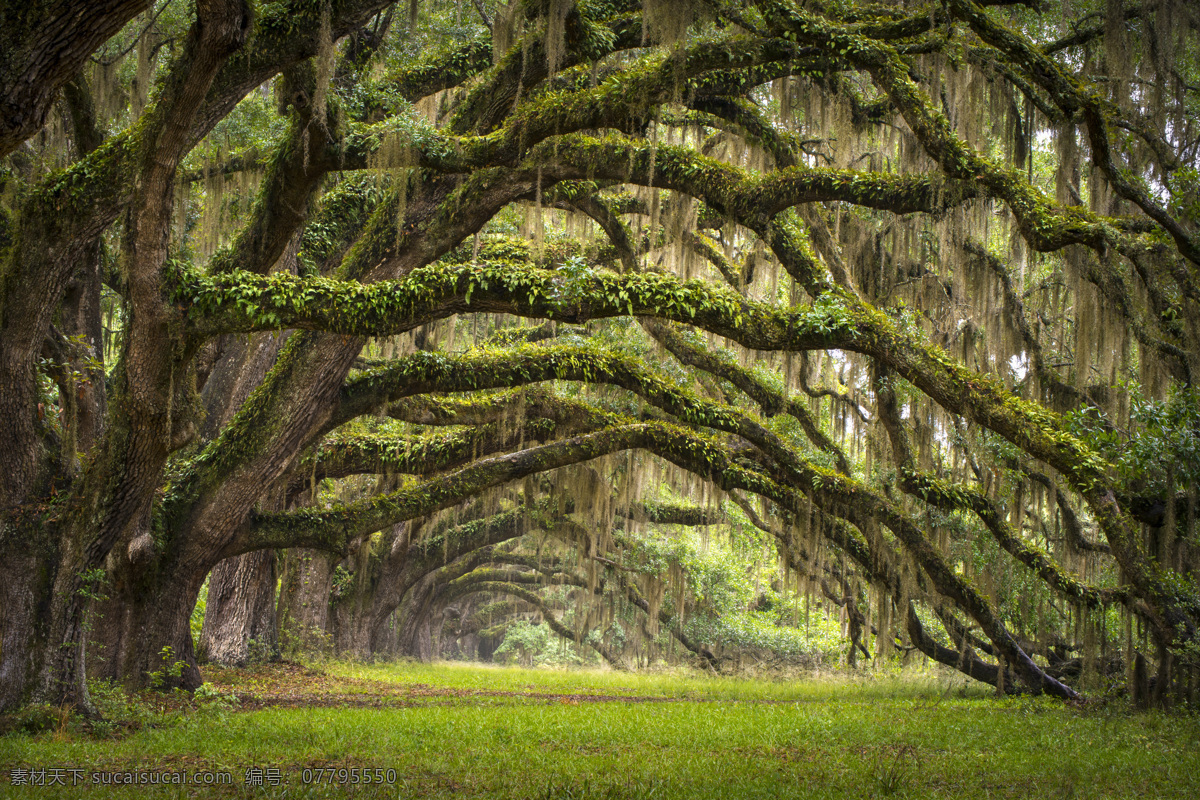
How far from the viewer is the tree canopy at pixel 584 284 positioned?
267 inches

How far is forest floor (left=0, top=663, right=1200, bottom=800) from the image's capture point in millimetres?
4949

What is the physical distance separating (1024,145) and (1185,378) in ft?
10.1

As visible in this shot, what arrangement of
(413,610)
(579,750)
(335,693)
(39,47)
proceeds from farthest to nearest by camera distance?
1. (413,610)
2. (335,693)
3. (579,750)
4. (39,47)

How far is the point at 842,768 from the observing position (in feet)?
19.2

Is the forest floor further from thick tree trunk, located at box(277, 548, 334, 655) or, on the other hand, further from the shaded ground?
thick tree trunk, located at box(277, 548, 334, 655)

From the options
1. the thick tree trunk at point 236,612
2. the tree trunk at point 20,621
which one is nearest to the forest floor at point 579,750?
the tree trunk at point 20,621

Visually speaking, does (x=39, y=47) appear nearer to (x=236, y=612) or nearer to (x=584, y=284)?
(x=584, y=284)

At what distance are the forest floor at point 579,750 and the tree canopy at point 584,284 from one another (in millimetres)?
1097

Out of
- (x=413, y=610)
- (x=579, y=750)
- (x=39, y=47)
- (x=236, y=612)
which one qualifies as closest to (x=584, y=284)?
(x=579, y=750)

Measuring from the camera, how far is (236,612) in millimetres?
13406

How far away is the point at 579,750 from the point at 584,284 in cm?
368

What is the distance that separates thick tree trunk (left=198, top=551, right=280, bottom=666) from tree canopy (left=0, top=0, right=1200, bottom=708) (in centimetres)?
10

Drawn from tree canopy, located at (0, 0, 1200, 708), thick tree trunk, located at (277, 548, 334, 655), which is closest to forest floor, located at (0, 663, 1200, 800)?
tree canopy, located at (0, 0, 1200, 708)

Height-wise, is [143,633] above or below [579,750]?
above
